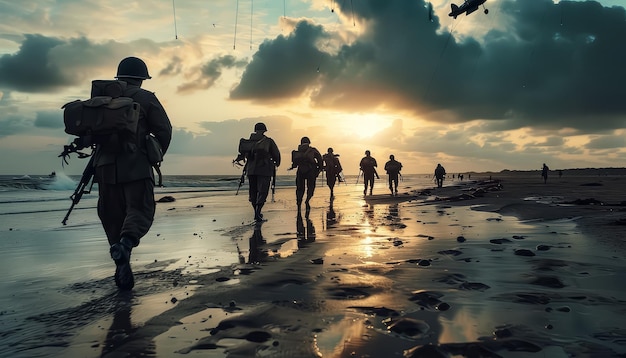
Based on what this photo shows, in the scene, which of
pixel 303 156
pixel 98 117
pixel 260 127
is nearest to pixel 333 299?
pixel 98 117

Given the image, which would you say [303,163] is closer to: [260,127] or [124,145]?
[260,127]

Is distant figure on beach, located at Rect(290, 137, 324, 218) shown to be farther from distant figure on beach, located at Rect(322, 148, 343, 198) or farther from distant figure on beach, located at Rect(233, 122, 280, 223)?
distant figure on beach, located at Rect(322, 148, 343, 198)

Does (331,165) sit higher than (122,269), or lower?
higher

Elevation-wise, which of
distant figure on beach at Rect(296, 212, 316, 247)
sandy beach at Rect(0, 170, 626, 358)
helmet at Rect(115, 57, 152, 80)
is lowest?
distant figure on beach at Rect(296, 212, 316, 247)

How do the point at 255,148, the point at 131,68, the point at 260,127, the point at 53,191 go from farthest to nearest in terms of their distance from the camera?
1. the point at 53,191
2. the point at 260,127
3. the point at 255,148
4. the point at 131,68

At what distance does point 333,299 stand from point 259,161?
8777 millimetres

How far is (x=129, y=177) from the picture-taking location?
4660 millimetres

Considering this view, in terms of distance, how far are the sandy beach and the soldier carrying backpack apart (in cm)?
61

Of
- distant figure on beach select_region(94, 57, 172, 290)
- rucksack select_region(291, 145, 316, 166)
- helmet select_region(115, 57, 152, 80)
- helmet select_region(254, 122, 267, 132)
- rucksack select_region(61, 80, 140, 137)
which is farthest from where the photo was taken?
rucksack select_region(291, 145, 316, 166)

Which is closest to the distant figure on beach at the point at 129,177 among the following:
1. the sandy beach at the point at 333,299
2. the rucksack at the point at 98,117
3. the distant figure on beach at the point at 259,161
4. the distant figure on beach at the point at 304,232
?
the rucksack at the point at 98,117

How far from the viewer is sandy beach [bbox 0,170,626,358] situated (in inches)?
109

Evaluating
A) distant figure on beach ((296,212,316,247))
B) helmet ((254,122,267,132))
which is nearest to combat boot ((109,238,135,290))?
distant figure on beach ((296,212,316,247))

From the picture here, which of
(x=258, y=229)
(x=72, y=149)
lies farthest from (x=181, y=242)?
(x=72, y=149)

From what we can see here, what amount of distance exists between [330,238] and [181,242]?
2759 mm
